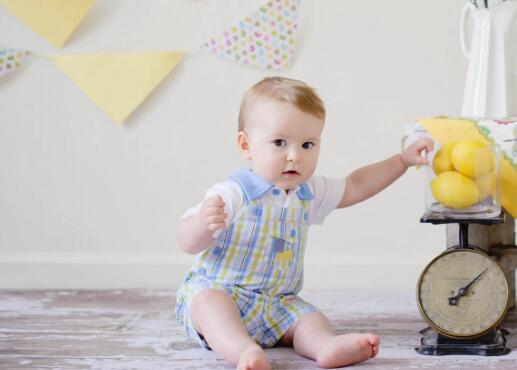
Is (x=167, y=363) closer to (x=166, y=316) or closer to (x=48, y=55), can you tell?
(x=166, y=316)

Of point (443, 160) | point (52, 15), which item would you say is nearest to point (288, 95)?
point (443, 160)

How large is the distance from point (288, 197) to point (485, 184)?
361 mm

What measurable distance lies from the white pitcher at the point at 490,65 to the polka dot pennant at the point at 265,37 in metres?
0.61

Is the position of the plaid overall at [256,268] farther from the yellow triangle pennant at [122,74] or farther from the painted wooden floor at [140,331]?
the yellow triangle pennant at [122,74]

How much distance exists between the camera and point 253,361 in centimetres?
139

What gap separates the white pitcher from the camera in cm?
172

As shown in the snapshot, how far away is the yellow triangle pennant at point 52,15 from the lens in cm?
231

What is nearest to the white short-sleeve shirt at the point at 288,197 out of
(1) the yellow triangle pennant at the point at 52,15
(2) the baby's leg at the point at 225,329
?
(2) the baby's leg at the point at 225,329

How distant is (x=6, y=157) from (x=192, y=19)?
2.08 feet

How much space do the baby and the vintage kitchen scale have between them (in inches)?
5.9

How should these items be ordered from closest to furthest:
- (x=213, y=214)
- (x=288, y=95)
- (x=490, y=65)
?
(x=213, y=214)
(x=288, y=95)
(x=490, y=65)

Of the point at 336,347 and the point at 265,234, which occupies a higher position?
the point at 265,234

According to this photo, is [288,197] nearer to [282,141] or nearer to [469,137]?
[282,141]

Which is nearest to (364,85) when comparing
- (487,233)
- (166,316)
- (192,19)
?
(192,19)
